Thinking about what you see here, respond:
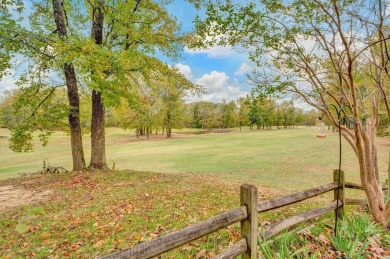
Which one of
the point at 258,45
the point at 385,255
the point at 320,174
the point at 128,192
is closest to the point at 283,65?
the point at 258,45

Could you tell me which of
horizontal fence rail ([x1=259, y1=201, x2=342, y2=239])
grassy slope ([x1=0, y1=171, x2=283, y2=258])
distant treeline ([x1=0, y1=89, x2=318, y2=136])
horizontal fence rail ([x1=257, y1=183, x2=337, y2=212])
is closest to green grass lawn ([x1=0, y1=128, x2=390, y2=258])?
grassy slope ([x1=0, y1=171, x2=283, y2=258])

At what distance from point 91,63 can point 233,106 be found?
63995 millimetres

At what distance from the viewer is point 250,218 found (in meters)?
3.11

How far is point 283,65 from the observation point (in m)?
6.09

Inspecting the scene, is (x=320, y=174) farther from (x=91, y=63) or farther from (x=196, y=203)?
(x=91, y=63)

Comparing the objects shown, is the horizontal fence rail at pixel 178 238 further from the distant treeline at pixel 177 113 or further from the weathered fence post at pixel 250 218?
the distant treeline at pixel 177 113

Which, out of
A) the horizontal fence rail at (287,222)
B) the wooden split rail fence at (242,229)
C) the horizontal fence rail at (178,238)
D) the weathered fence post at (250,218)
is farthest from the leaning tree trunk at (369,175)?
the horizontal fence rail at (178,238)

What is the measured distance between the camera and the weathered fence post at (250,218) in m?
3.08

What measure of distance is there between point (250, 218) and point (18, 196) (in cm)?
923

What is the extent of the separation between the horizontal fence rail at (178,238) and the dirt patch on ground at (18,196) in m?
7.35

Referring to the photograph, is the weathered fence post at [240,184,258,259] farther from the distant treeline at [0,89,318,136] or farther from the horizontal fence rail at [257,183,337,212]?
the distant treeline at [0,89,318,136]

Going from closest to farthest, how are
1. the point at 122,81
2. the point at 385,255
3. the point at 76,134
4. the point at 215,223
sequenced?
1. the point at 215,223
2. the point at 385,255
3. the point at 122,81
4. the point at 76,134

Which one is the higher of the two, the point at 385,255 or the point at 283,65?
the point at 283,65

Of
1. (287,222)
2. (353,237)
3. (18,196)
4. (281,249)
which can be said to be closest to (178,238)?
(281,249)
